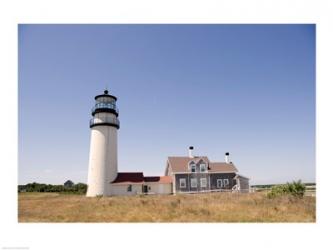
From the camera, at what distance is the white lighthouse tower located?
55.9ft

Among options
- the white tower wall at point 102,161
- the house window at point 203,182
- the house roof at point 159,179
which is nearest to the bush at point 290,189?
the house window at point 203,182

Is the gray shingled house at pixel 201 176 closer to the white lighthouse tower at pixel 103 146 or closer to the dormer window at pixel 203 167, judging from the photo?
the dormer window at pixel 203 167

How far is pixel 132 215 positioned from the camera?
8.63 m

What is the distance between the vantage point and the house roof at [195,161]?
63.8ft

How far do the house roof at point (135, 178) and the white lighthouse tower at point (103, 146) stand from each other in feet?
1.84

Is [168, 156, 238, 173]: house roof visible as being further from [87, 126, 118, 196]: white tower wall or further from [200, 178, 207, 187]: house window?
[87, 126, 118, 196]: white tower wall

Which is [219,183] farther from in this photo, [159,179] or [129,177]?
[129,177]

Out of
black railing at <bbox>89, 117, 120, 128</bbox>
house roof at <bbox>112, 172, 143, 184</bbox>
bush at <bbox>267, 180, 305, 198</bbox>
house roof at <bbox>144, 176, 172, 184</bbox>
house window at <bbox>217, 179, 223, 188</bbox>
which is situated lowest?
house window at <bbox>217, 179, 223, 188</bbox>

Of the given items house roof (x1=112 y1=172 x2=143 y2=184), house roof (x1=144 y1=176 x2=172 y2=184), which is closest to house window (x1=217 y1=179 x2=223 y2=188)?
house roof (x1=144 y1=176 x2=172 y2=184)

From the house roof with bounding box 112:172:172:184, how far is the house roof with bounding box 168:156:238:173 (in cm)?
126

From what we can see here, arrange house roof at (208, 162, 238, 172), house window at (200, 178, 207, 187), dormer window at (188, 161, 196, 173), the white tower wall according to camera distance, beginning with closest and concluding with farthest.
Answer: the white tower wall < house window at (200, 178, 207, 187) < dormer window at (188, 161, 196, 173) < house roof at (208, 162, 238, 172)
